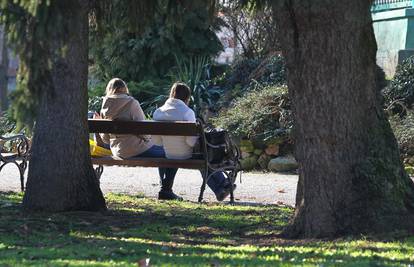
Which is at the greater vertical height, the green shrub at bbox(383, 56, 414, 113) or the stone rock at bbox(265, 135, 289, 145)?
the green shrub at bbox(383, 56, 414, 113)

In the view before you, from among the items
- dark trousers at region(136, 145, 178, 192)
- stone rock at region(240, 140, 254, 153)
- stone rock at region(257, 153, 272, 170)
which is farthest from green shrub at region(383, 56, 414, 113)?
dark trousers at region(136, 145, 178, 192)

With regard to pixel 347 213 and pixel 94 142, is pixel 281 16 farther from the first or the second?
pixel 94 142

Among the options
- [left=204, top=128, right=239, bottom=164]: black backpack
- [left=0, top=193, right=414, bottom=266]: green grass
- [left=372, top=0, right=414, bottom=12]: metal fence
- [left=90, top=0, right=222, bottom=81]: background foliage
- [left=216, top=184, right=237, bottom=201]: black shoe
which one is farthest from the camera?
[left=90, top=0, right=222, bottom=81]: background foliage

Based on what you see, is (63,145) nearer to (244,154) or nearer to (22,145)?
(22,145)

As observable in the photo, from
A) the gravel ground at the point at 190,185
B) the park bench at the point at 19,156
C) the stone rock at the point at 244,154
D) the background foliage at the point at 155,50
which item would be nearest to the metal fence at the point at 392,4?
the background foliage at the point at 155,50

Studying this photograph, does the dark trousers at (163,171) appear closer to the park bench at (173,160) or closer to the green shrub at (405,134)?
the park bench at (173,160)

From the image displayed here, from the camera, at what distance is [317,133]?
7.91 metres

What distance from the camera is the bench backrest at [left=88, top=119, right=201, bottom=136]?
11305 mm

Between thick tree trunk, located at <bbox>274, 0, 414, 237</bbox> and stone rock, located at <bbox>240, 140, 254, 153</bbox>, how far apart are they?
763 centimetres

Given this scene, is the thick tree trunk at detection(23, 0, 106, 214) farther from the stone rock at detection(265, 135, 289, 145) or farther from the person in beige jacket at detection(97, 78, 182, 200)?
the stone rock at detection(265, 135, 289, 145)

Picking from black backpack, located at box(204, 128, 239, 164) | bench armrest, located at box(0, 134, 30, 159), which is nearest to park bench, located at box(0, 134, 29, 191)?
bench armrest, located at box(0, 134, 30, 159)

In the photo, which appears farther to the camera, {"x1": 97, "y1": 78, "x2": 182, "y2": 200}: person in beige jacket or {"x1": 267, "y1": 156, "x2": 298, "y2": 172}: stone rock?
{"x1": 267, "y1": 156, "x2": 298, "y2": 172}: stone rock

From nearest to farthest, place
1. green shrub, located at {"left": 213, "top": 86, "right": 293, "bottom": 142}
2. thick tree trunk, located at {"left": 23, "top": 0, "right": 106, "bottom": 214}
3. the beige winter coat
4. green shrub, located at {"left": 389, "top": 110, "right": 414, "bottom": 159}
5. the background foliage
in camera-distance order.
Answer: thick tree trunk, located at {"left": 23, "top": 0, "right": 106, "bottom": 214} < the beige winter coat < green shrub, located at {"left": 389, "top": 110, "right": 414, "bottom": 159} < green shrub, located at {"left": 213, "top": 86, "right": 293, "bottom": 142} < the background foliage

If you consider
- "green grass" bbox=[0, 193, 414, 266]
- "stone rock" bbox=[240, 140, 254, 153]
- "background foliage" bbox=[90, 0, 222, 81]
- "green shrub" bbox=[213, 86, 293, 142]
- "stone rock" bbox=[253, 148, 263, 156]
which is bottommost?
"green grass" bbox=[0, 193, 414, 266]
